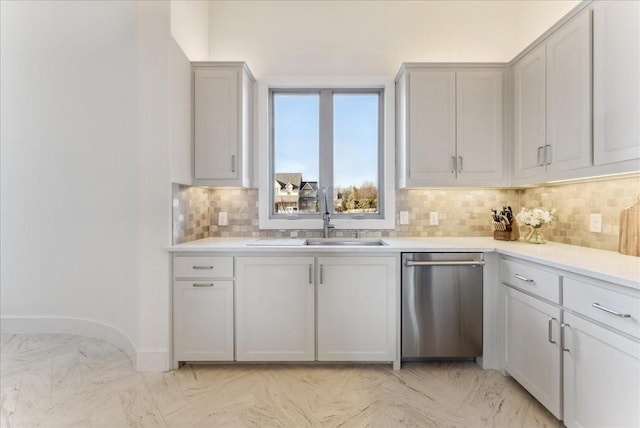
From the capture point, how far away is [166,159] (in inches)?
89.1

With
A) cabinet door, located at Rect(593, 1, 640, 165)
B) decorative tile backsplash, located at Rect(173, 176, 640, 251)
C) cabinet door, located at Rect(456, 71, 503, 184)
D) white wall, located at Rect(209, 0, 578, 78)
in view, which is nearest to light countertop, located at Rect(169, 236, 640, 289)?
decorative tile backsplash, located at Rect(173, 176, 640, 251)

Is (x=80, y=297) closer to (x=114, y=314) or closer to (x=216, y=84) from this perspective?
(x=114, y=314)

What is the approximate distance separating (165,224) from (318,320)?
1312 millimetres

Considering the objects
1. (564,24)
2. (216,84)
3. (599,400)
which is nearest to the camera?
(599,400)

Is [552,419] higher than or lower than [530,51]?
lower

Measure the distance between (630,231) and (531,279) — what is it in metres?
0.60

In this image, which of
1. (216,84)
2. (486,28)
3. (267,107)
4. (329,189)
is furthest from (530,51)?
(216,84)

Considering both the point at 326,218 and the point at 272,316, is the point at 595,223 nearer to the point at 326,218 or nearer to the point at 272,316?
the point at 326,218

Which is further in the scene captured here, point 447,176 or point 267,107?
point 267,107

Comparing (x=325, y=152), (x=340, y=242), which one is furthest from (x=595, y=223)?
(x=325, y=152)

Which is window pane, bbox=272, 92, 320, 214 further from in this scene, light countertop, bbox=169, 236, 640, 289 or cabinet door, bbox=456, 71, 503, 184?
cabinet door, bbox=456, 71, 503, 184

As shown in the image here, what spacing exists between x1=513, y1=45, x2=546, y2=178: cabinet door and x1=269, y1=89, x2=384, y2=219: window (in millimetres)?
1137

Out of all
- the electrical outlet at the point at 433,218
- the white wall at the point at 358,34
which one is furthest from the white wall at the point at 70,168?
the electrical outlet at the point at 433,218

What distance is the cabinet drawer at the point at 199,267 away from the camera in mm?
2283
